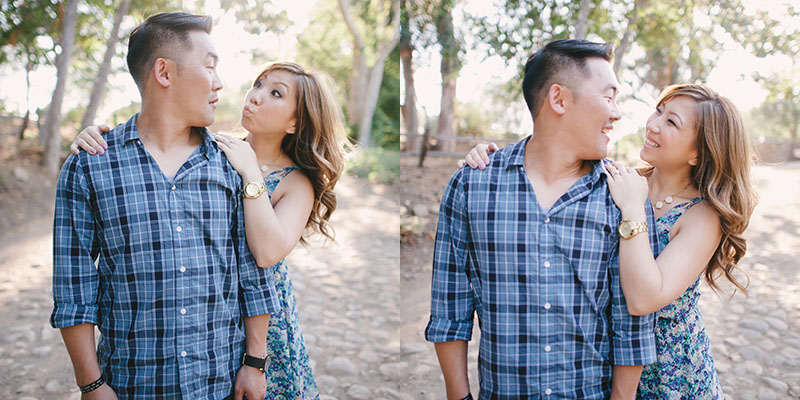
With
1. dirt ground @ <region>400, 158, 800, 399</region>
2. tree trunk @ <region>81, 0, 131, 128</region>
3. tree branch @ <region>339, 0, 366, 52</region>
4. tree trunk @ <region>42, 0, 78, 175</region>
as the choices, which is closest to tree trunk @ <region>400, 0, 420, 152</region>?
A: dirt ground @ <region>400, 158, 800, 399</region>

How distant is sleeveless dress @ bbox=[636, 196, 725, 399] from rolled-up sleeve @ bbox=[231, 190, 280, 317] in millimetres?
1491

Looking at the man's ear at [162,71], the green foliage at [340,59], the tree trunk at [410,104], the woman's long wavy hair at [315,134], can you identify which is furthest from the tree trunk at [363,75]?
the man's ear at [162,71]

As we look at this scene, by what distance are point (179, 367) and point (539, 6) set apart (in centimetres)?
664

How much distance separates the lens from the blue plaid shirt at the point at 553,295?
186 cm

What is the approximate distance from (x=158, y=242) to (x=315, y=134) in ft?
2.95

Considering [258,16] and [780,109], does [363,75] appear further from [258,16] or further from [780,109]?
[780,109]

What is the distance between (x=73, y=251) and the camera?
1.84 metres

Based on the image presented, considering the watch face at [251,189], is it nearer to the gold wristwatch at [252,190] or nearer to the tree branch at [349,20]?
the gold wristwatch at [252,190]

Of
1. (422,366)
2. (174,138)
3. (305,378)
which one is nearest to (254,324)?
(305,378)

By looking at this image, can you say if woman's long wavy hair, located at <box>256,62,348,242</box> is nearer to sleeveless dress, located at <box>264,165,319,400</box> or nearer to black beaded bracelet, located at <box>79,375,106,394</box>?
sleeveless dress, located at <box>264,165,319,400</box>

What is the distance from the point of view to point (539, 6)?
23.5 ft

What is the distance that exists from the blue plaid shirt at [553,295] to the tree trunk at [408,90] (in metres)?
7.06

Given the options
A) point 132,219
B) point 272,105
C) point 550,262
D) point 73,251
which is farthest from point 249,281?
point 550,262

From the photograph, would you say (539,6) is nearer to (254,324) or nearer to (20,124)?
(254,324)
